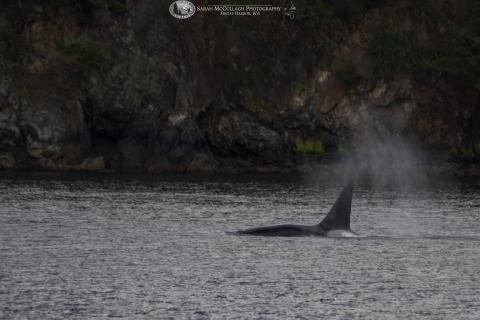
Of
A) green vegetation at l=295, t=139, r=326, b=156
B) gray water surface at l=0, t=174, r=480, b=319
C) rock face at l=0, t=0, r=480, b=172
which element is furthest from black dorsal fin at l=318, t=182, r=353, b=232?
green vegetation at l=295, t=139, r=326, b=156

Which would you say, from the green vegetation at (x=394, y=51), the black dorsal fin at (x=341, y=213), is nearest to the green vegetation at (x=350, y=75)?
the green vegetation at (x=394, y=51)

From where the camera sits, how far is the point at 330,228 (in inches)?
1999

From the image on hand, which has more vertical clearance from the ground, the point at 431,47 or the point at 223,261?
the point at 431,47

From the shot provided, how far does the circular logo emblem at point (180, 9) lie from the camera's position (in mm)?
124125

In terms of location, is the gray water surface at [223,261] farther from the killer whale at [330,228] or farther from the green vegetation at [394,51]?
the green vegetation at [394,51]

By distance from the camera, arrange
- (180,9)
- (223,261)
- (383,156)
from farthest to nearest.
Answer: (383,156) < (180,9) < (223,261)

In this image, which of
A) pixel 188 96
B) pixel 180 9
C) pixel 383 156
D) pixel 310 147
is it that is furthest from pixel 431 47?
pixel 188 96

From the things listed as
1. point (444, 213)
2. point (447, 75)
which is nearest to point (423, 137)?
point (447, 75)

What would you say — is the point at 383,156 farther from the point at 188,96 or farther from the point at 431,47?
the point at 188,96

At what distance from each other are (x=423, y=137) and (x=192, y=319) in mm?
100264

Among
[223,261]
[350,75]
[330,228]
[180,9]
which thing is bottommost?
[223,261]

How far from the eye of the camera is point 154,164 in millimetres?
113500

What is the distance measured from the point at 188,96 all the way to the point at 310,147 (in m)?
15.5

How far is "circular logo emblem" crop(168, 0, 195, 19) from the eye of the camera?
407 ft
